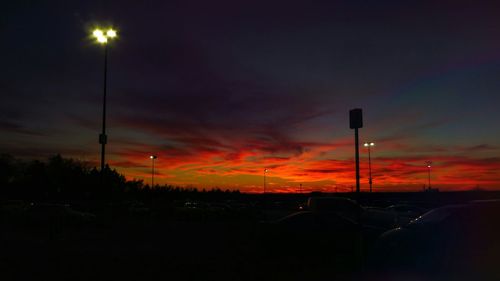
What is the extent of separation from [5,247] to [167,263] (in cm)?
783

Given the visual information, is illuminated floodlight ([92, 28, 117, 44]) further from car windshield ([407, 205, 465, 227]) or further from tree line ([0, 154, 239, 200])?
tree line ([0, 154, 239, 200])

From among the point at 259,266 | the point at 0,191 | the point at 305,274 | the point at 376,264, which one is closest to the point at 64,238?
the point at 259,266

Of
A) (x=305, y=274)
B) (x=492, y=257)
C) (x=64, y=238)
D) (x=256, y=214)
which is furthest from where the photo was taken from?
(x=256, y=214)

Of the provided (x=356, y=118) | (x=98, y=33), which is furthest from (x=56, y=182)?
(x=356, y=118)

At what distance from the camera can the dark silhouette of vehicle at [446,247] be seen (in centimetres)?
872

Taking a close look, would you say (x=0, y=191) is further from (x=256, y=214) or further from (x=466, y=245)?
(x=466, y=245)

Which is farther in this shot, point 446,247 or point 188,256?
point 188,256

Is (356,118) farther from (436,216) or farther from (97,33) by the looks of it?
(97,33)

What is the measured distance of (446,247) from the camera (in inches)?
362

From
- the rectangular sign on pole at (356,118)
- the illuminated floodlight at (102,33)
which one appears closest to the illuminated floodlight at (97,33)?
the illuminated floodlight at (102,33)

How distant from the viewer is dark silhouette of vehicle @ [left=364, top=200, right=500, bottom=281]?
28.6 ft

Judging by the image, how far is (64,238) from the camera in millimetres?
18562

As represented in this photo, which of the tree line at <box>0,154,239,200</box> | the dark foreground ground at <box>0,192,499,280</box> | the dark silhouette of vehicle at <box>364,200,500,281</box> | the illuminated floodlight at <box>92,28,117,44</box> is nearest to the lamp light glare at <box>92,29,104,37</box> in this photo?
the illuminated floodlight at <box>92,28,117,44</box>

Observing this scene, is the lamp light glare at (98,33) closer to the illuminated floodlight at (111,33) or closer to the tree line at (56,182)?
the illuminated floodlight at (111,33)
